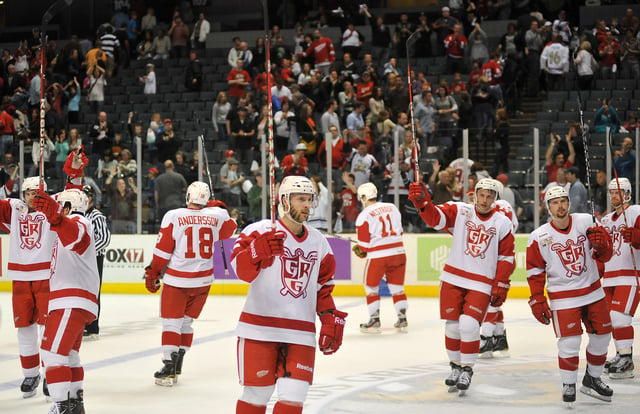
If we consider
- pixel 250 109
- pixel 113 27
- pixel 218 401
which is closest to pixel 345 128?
pixel 250 109

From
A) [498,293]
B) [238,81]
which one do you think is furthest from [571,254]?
[238,81]

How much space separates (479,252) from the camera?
8.02 metres

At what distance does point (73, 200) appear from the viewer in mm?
6965

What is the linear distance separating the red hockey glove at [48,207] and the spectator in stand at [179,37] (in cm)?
1585

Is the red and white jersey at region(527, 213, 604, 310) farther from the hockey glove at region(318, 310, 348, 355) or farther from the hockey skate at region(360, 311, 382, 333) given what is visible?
the hockey skate at region(360, 311, 382, 333)

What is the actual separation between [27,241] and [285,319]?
354 cm

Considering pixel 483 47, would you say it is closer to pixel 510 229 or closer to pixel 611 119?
pixel 611 119

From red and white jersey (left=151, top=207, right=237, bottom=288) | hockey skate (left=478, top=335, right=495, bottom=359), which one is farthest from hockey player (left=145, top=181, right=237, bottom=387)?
hockey skate (left=478, top=335, right=495, bottom=359)

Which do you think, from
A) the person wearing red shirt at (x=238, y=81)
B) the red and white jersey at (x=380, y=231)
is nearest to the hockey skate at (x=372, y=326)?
the red and white jersey at (x=380, y=231)

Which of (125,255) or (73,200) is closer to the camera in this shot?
(73,200)

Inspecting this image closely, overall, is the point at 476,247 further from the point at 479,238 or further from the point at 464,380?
the point at 464,380

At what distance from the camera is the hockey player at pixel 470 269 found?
7805 millimetres

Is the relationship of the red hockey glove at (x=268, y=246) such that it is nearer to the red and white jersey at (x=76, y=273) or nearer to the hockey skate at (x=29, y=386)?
the red and white jersey at (x=76, y=273)

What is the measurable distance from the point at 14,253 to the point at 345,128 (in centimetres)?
918
